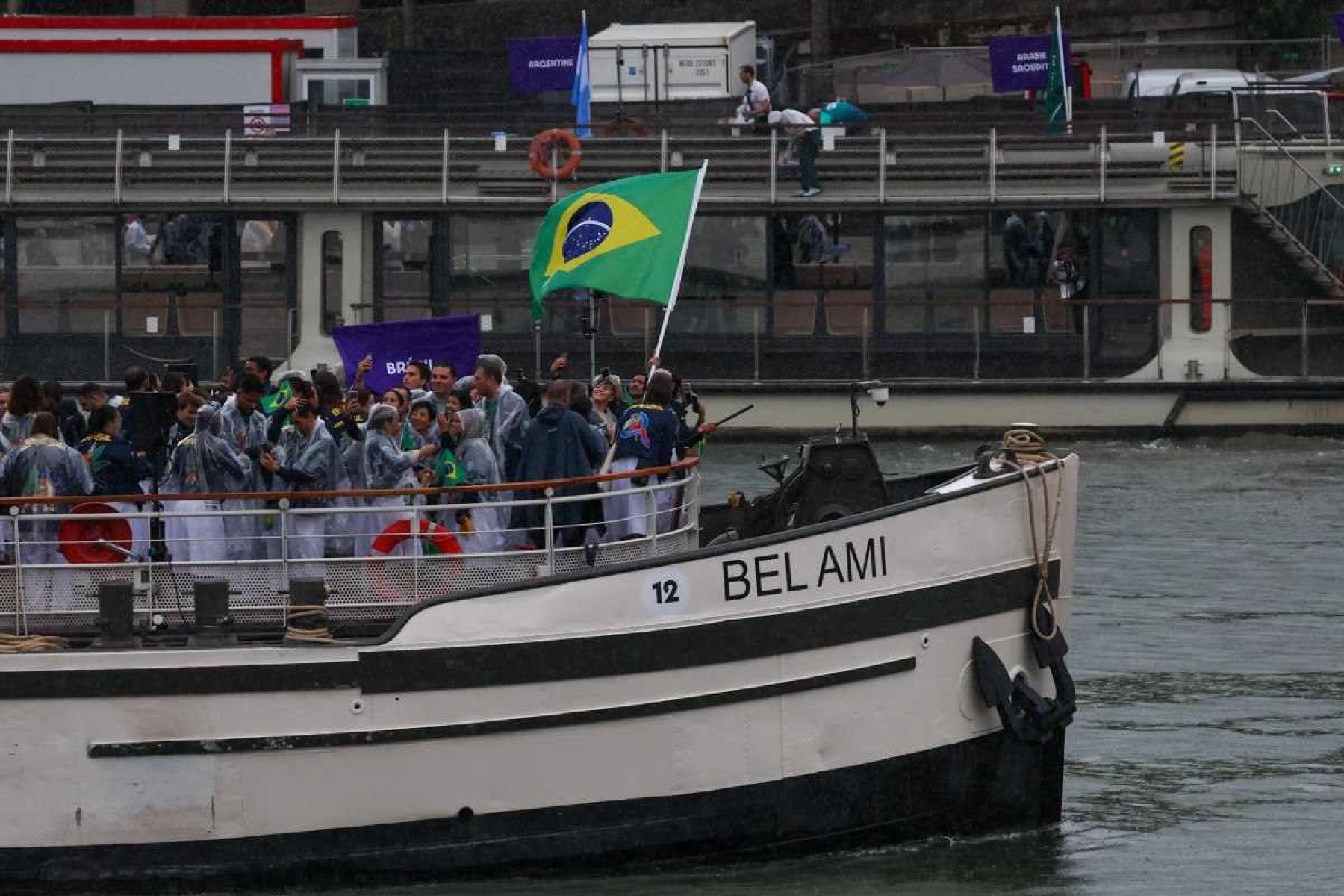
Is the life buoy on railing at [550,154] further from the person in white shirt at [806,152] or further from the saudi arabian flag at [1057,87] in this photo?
the saudi arabian flag at [1057,87]

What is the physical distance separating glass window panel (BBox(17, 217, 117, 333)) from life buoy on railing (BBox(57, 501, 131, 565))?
18630mm

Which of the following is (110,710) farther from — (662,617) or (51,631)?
(662,617)

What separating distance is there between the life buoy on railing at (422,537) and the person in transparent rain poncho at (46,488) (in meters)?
1.39

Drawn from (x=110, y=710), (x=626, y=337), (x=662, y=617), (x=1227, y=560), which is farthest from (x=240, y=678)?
(x=626, y=337)

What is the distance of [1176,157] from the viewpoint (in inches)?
1189

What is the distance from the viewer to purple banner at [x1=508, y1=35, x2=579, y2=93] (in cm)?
3772

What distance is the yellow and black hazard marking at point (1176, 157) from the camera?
99.1 ft

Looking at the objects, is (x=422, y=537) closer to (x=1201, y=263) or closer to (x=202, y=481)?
(x=202, y=481)

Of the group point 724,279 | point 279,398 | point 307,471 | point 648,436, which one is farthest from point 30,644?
point 724,279

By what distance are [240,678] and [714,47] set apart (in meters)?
26.9

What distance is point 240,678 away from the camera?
11.4 meters

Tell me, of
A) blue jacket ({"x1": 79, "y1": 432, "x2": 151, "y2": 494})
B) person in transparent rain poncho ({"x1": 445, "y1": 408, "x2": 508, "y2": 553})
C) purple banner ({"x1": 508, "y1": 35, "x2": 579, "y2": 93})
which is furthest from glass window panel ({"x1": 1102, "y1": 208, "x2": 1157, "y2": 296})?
blue jacket ({"x1": 79, "y1": 432, "x2": 151, "y2": 494})

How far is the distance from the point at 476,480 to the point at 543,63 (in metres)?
25.5

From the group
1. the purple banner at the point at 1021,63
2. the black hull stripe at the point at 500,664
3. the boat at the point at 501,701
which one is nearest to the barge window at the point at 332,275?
the purple banner at the point at 1021,63
